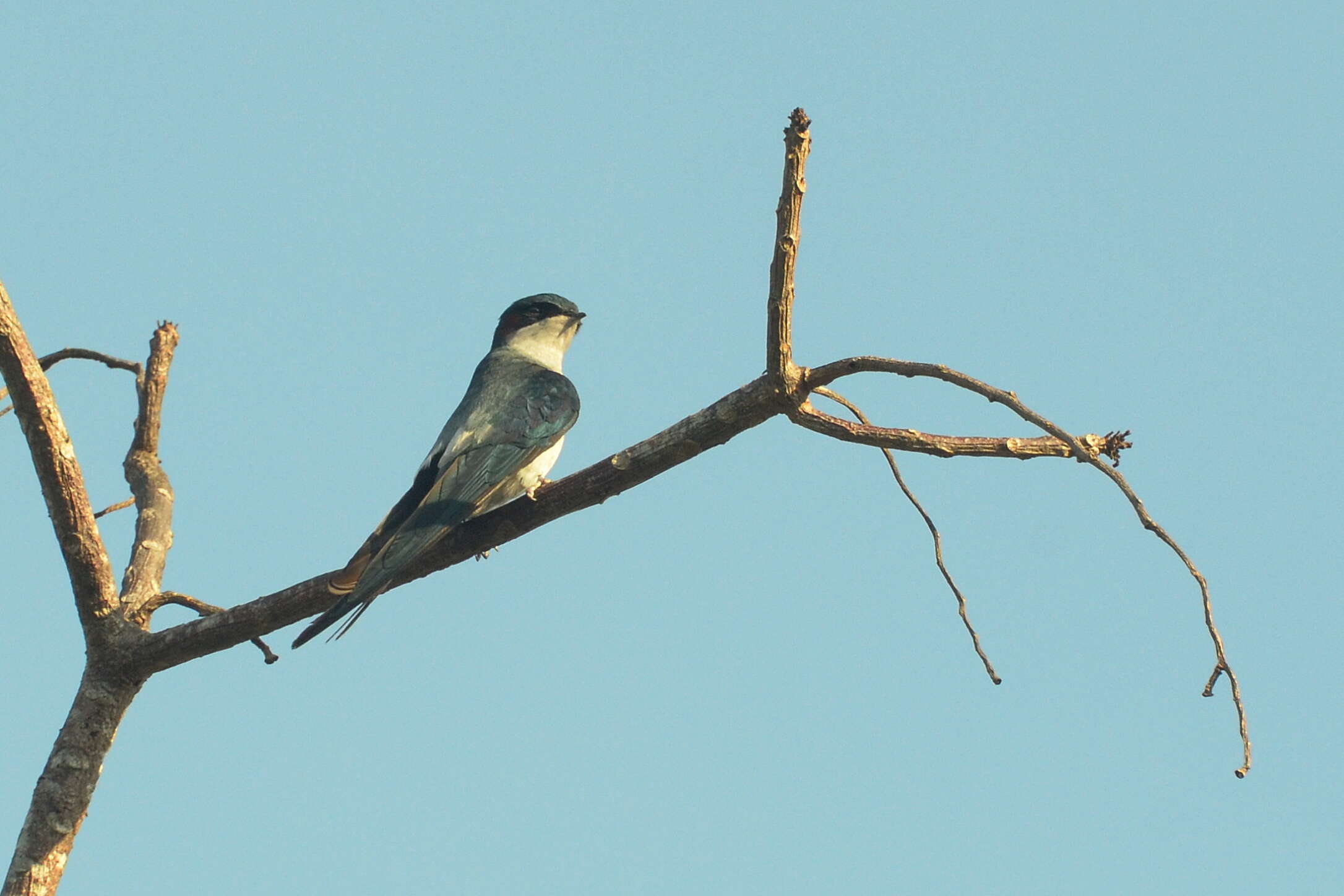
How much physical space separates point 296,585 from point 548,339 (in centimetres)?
378

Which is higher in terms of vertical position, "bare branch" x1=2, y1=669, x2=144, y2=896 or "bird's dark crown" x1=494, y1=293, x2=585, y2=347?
"bird's dark crown" x1=494, y1=293, x2=585, y2=347

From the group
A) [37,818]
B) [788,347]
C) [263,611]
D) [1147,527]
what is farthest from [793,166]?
[37,818]

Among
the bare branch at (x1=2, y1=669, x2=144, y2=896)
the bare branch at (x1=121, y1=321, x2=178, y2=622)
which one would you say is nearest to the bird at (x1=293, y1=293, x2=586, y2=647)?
the bare branch at (x1=2, y1=669, x2=144, y2=896)

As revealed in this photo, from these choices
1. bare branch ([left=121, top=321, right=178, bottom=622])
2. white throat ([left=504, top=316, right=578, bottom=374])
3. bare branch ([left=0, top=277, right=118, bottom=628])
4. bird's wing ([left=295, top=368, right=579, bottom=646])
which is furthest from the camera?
white throat ([left=504, top=316, right=578, bottom=374])

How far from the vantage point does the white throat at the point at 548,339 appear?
902cm

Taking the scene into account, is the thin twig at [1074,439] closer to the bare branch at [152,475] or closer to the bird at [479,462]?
the bird at [479,462]

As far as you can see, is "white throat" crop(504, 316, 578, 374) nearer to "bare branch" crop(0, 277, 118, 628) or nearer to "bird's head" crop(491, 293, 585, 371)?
"bird's head" crop(491, 293, 585, 371)

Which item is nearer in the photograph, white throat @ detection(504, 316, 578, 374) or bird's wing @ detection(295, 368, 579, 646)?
bird's wing @ detection(295, 368, 579, 646)

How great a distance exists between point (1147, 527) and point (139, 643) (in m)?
4.06

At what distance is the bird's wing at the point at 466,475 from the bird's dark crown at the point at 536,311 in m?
1.29

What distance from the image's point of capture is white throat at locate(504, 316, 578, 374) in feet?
29.6

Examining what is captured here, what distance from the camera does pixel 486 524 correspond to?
5898 millimetres

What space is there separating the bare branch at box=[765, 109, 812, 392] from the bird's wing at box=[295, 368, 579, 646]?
1897 millimetres

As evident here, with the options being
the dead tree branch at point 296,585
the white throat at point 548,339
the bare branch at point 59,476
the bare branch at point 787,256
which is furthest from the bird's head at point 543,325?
the bare branch at point 787,256
